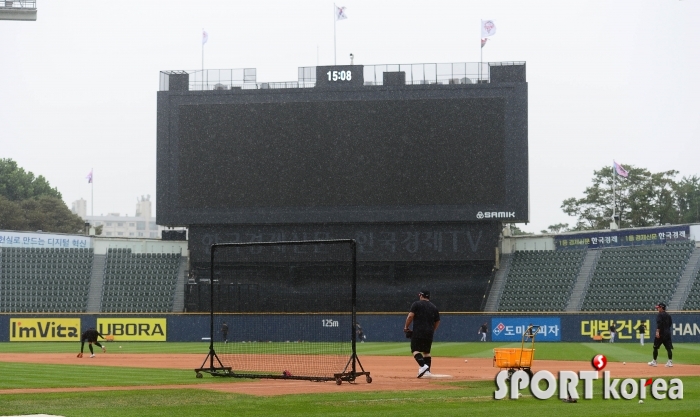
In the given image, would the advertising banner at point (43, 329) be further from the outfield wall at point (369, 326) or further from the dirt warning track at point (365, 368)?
the dirt warning track at point (365, 368)

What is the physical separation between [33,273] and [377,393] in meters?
44.8

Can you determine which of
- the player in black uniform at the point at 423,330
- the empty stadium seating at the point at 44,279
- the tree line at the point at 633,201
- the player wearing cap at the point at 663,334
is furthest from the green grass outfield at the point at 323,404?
the tree line at the point at 633,201

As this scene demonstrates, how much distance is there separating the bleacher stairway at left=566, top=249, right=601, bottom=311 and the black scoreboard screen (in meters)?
9.18

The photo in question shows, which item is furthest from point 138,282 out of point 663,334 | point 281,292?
point 663,334

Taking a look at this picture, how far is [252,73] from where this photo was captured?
49594 millimetres

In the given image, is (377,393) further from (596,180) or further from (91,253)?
(596,180)

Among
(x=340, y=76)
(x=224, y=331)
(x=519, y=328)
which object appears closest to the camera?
(x=224, y=331)

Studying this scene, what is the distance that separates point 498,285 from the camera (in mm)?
54781

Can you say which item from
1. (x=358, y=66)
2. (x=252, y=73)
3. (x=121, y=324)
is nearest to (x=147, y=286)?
(x=121, y=324)

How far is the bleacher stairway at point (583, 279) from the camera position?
5384cm

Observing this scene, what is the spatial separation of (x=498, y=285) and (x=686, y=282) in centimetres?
989

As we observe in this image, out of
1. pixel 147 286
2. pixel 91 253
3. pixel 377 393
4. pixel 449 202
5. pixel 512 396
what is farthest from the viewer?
pixel 91 253

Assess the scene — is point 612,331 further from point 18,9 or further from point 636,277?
point 18,9

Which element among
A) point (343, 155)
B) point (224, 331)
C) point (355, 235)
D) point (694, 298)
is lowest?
point (224, 331)
